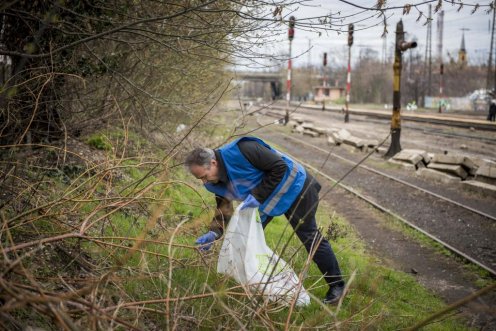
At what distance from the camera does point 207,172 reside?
13.0 feet

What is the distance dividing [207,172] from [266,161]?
552 mm

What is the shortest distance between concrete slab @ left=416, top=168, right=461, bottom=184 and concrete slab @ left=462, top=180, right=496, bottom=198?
0.53 meters

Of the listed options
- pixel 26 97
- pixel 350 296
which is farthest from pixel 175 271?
pixel 26 97

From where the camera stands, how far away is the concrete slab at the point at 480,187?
10.2m

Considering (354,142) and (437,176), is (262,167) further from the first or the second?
(354,142)

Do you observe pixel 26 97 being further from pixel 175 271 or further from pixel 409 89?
pixel 409 89

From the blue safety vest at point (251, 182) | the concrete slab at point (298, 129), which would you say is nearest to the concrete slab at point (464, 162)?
the blue safety vest at point (251, 182)

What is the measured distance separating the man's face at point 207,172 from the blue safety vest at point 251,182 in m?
0.10

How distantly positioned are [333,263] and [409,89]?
60.8 metres

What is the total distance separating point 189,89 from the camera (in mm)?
10734

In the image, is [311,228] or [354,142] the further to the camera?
[354,142]

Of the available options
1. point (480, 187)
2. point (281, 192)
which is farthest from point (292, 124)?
point (281, 192)

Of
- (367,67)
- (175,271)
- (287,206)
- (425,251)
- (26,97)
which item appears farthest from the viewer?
(367,67)

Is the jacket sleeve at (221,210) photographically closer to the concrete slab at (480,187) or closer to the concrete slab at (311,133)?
the concrete slab at (480,187)
